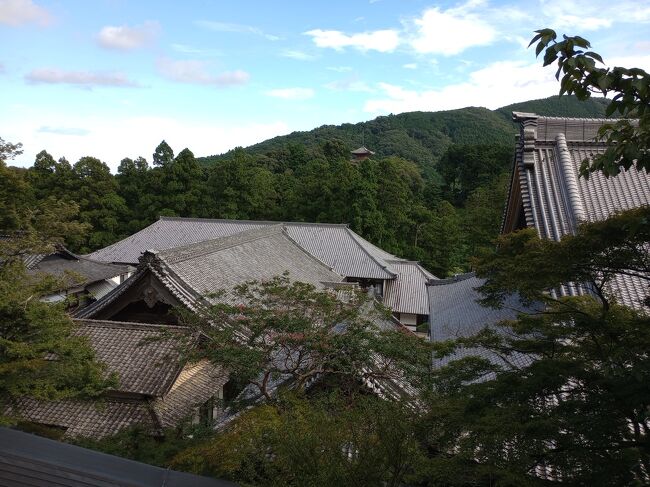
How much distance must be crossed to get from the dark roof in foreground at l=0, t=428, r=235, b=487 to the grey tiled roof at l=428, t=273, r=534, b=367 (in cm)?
503

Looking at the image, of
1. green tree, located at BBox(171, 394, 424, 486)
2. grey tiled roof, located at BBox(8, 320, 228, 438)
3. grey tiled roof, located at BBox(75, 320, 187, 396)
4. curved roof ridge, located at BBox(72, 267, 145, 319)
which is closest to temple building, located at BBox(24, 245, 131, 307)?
curved roof ridge, located at BBox(72, 267, 145, 319)

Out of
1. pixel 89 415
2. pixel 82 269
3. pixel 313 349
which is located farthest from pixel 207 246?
pixel 82 269

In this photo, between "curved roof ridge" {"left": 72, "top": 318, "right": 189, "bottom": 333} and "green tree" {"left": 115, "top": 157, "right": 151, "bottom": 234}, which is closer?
"curved roof ridge" {"left": 72, "top": 318, "right": 189, "bottom": 333}

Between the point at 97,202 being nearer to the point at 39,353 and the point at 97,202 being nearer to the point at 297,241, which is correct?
the point at 297,241

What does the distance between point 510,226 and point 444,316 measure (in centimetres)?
284

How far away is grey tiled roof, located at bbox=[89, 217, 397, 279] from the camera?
28.8 m

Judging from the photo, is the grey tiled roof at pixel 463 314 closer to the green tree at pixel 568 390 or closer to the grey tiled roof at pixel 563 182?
the grey tiled roof at pixel 563 182

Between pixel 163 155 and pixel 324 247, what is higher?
pixel 163 155

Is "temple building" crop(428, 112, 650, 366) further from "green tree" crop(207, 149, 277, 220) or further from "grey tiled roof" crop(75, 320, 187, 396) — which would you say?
"green tree" crop(207, 149, 277, 220)

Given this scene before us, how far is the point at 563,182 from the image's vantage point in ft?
32.2

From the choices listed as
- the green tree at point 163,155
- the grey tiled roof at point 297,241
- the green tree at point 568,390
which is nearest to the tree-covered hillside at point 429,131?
the green tree at point 163,155

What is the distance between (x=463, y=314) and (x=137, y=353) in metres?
7.64

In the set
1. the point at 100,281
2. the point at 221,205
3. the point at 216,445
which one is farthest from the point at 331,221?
the point at 216,445

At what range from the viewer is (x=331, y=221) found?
39.0m
